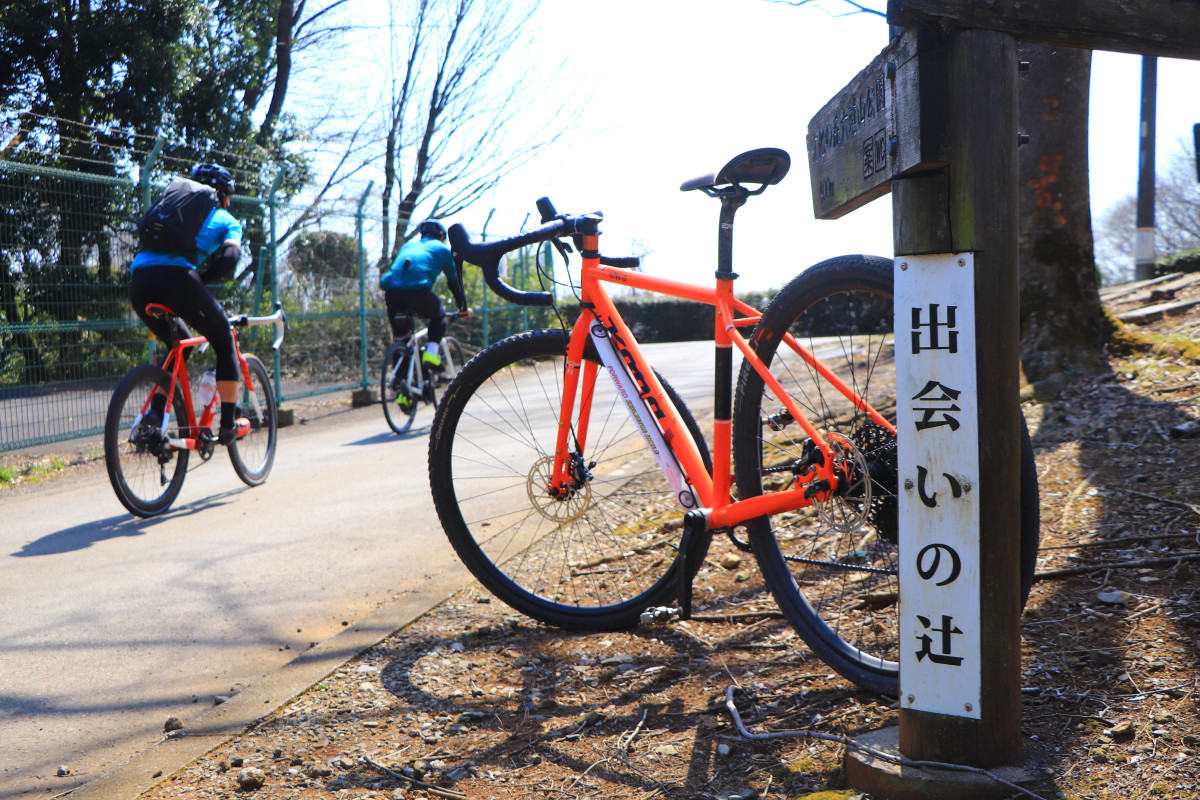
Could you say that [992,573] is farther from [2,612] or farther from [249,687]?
[2,612]

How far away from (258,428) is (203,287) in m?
1.28

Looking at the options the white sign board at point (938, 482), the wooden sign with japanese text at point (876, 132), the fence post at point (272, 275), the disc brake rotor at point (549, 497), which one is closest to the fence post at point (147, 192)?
the fence post at point (272, 275)

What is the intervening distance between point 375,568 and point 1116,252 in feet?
193

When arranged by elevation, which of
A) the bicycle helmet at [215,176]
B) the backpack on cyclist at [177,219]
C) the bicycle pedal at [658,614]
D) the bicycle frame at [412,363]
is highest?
the bicycle helmet at [215,176]

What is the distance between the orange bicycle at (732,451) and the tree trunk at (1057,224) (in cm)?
186

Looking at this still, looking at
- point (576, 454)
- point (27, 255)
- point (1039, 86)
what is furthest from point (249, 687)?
point (27, 255)

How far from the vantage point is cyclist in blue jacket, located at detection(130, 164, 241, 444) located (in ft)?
17.9

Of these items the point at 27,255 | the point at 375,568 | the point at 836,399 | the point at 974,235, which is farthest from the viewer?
the point at 27,255

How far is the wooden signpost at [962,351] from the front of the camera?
1806mm

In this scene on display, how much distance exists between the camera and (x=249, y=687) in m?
2.88

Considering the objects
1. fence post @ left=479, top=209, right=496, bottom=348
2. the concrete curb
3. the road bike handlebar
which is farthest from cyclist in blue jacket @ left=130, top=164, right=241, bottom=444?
fence post @ left=479, top=209, right=496, bottom=348

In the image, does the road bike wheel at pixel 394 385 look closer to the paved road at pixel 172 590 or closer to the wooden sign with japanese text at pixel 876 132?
the paved road at pixel 172 590

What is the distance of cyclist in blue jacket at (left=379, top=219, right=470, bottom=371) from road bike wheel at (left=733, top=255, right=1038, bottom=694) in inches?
239

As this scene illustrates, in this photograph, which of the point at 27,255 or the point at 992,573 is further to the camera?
the point at 27,255
